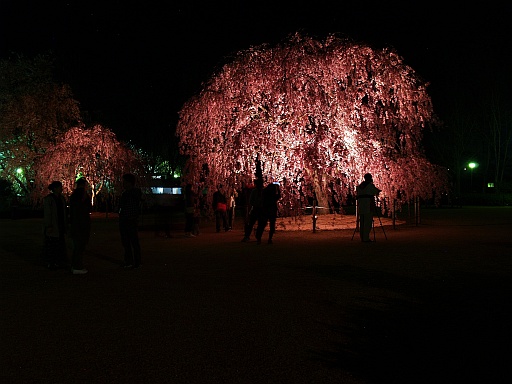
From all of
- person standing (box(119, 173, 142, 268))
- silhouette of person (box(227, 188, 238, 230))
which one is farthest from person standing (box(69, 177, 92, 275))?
silhouette of person (box(227, 188, 238, 230))

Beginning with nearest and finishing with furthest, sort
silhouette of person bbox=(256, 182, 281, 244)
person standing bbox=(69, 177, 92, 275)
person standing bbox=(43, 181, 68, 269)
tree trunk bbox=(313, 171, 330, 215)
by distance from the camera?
person standing bbox=(69, 177, 92, 275) → person standing bbox=(43, 181, 68, 269) → silhouette of person bbox=(256, 182, 281, 244) → tree trunk bbox=(313, 171, 330, 215)

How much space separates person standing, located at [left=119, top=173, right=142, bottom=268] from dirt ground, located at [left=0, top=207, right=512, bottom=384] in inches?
18.5

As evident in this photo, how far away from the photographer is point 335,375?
5172mm

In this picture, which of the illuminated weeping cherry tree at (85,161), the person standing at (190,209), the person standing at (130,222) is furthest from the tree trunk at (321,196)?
the illuminated weeping cherry tree at (85,161)

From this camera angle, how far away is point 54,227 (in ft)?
39.2

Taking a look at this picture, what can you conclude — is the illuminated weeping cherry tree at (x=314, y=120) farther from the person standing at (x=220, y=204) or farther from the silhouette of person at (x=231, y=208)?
the person standing at (x=220, y=204)

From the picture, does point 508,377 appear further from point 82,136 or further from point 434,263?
point 82,136

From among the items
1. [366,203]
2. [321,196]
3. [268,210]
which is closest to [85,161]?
[321,196]

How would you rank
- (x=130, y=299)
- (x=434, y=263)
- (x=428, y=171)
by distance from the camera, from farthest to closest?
(x=428, y=171) < (x=434, y=263) < (x=130, y=299)

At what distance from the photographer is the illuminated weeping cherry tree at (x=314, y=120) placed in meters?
21.3

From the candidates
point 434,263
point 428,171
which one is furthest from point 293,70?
point 434,263

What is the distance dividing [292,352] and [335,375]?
771mm

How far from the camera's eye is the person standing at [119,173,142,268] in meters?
12.0

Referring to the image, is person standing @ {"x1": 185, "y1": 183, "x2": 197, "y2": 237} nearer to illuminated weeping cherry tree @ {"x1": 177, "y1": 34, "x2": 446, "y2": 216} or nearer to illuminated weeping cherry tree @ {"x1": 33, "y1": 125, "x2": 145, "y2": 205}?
illuminated weeping cherry tree @ {"x1": 177, "y1": 34, "x2": 446, "y2": 216}
